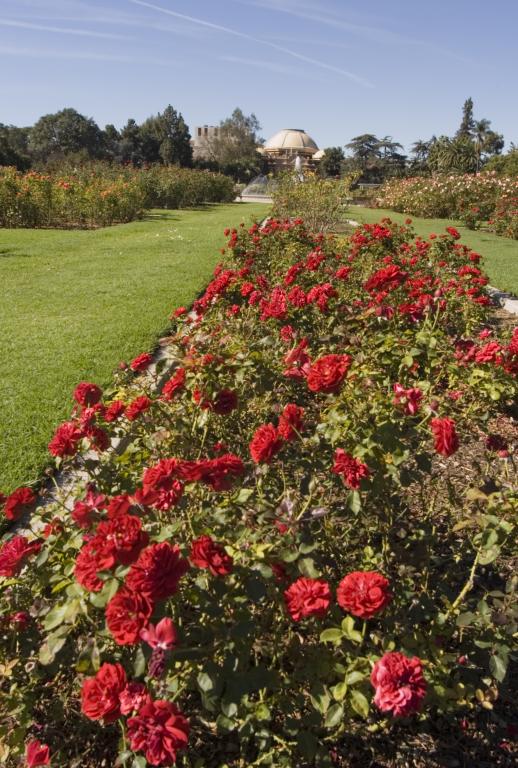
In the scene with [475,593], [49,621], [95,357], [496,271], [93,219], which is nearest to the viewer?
[49,621]

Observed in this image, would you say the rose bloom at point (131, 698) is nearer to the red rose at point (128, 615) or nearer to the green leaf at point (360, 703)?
the red rose at point (128, 615)

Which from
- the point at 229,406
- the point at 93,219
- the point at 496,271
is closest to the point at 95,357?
the point at 229,406

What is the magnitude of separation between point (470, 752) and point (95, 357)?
153 inches

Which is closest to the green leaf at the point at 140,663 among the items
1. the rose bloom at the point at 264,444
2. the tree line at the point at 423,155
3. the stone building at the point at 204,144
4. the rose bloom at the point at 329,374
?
the rose bloom at the point at 264,444

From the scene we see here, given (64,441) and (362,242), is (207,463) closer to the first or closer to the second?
(64,441)

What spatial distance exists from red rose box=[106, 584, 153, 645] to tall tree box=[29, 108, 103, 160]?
210ft

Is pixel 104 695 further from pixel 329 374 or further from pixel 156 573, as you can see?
pixel 329 374

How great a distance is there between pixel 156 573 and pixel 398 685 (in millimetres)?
527

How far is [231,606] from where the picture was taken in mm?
1351

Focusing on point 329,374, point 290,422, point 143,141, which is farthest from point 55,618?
point 143,141

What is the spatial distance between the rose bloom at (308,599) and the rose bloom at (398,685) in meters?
0.16

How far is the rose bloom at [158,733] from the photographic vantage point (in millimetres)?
944

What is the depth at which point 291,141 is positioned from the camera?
93.1 metres

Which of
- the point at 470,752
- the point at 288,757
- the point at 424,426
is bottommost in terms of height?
the point at 470,752
